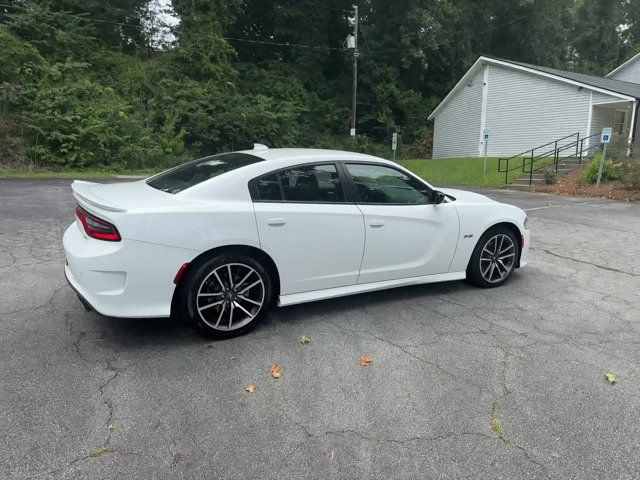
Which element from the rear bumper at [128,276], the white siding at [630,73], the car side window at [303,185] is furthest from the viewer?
the white siding at [630,73]

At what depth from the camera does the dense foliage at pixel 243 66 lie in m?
19.8

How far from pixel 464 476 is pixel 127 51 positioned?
34914 mm

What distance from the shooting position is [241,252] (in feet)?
12.0

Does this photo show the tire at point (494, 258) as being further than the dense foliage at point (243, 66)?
No

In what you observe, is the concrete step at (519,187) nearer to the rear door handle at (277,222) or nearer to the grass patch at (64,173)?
the grass patch at (64,173)

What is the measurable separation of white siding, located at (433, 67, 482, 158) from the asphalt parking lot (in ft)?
86.8

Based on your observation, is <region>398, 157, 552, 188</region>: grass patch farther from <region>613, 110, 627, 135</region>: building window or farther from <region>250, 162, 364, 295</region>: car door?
<region>250, 162, 364, 295</region>: car door

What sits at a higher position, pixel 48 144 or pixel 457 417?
pixel 48 144

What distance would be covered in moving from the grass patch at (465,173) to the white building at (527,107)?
9.75ft

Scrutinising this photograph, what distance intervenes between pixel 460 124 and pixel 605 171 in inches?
579

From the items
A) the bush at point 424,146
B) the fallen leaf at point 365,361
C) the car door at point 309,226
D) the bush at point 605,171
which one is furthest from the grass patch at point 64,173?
the bush at point 424,146

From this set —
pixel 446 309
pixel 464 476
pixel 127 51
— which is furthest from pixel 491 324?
pixel 127 51

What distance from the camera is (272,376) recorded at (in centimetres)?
315

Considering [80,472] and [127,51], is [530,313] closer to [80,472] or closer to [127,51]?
[80,472]
